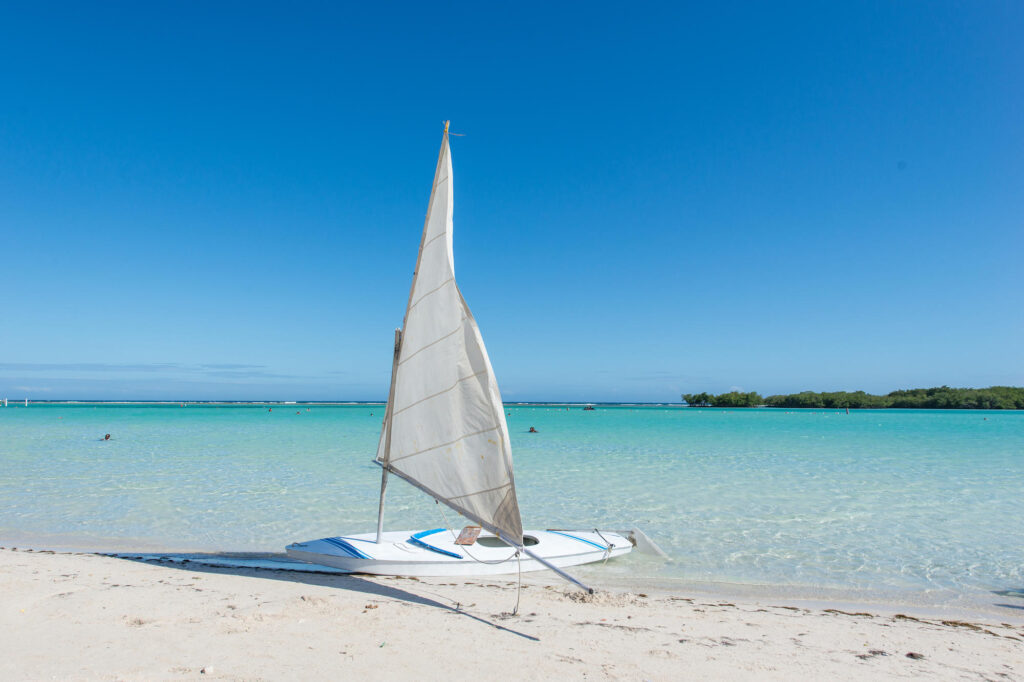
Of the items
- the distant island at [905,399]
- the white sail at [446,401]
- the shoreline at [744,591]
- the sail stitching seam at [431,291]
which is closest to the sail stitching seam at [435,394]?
the white sail at [446,401]

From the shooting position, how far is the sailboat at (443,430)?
6.20 m

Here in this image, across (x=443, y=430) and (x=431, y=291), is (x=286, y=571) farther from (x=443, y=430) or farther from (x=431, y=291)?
(x=431, y=291)

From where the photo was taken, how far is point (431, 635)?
5.54 meters

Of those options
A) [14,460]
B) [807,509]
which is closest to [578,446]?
[807,509]

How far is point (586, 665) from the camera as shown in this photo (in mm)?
4859

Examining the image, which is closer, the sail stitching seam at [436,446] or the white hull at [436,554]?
the sail stitching seam at [436,446]

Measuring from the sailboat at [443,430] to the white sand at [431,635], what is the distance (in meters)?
0.43

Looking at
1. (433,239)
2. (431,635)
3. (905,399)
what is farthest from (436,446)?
(905,399)

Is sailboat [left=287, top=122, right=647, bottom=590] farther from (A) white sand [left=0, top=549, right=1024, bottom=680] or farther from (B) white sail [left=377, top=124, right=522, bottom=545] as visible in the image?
(A) white sand [left=0, top=549, right=1024, bottom=680]

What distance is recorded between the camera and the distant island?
124500mm

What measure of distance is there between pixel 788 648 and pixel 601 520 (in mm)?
6985

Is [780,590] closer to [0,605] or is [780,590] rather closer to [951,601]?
[951,601]

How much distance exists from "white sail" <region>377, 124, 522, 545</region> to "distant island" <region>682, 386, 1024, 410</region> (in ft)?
513

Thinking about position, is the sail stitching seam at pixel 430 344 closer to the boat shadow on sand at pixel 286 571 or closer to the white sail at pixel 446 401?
the white sail at pixel 446 401
